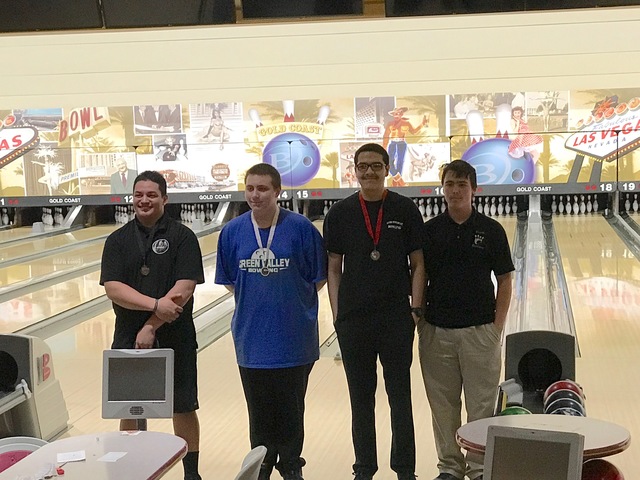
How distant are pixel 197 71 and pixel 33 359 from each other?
409 cm

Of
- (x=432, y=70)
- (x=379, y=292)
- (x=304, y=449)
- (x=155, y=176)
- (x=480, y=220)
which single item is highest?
(x=432, y=70)

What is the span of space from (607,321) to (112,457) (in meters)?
3.70

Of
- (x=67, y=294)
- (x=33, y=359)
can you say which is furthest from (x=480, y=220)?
(x=67, y=294)

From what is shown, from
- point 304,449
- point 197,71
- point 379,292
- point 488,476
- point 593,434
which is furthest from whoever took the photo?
point 197,71

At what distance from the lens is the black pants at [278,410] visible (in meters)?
2.90

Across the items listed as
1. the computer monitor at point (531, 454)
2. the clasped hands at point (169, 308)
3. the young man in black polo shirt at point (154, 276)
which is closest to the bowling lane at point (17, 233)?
the young man in black polo shirt at point (154, 276)

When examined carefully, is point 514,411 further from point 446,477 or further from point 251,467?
point 251,467

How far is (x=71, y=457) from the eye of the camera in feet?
7.17

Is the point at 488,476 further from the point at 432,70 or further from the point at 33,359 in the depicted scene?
the point at 432,70

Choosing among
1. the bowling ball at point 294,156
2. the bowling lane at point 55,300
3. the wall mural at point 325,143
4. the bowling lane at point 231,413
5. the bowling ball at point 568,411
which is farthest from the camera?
the bowling ball at point 294,156

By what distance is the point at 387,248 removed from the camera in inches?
111

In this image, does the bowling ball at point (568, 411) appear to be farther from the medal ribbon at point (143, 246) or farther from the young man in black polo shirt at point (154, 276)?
the medal ribbon at point (143, 246)

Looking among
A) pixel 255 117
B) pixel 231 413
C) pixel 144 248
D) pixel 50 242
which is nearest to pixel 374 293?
pixel 144 248

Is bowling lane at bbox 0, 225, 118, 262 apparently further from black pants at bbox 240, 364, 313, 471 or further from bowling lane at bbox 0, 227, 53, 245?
black pants at bbox 240, 364, 313, 471
